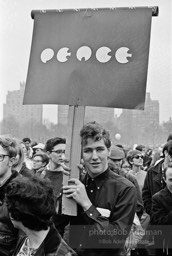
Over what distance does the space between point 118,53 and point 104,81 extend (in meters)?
0.19

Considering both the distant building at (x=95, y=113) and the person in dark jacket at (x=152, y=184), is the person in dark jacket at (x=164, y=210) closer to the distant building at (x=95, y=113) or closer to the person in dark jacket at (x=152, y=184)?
the person in dark jacket at (x=152, y=184)

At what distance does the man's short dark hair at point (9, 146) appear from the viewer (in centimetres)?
319

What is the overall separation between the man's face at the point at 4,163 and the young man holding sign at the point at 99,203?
0.54m

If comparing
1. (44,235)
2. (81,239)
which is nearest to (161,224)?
(81,239)

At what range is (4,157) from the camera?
315 cm

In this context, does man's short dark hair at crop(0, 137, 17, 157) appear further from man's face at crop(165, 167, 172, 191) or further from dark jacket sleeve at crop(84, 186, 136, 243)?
man's face at crop(165, 167, 172, 191)

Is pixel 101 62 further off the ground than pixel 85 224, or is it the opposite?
pixel 101 62

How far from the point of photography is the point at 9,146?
3.20 metres

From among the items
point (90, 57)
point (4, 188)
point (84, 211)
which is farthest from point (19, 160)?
point (90, 57)

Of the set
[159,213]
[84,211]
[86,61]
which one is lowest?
[159,213]

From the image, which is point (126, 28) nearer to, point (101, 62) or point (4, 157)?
point (101, 62)

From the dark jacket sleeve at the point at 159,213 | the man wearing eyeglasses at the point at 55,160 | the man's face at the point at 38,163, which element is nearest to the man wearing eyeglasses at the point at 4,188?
the dark jacket sleeve at the point at 159,213

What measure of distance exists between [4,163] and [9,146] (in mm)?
145

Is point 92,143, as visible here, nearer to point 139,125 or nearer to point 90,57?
point 90,57
